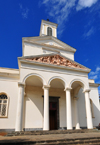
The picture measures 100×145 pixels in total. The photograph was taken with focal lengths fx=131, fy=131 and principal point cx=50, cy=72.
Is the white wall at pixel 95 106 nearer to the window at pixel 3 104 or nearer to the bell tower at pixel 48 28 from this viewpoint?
the window at pixel 3 104

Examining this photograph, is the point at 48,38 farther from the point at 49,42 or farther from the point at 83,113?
the point at 83,113

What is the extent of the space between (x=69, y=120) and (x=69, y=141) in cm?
415

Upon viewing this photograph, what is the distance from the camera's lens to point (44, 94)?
1101cm

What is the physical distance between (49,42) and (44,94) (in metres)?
9.25

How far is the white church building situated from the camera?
1105cm

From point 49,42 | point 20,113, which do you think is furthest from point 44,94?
point 49,42

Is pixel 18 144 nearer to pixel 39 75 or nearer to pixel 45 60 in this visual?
pixel 39 75

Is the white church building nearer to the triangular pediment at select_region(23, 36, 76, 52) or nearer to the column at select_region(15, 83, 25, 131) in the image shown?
the column at select_region(15, 83, 25, 131)

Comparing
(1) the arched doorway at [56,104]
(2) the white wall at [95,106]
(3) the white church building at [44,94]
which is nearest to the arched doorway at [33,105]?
(3) the white church building at [44,94]

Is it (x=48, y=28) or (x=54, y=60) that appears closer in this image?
(x=54, y=60)

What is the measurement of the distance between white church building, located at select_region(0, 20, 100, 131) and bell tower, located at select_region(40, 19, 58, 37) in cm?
546

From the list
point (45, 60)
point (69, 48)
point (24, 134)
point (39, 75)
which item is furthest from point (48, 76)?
point (69, 48)

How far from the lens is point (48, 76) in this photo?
1163cm

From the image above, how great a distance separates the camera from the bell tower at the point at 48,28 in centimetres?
2045
